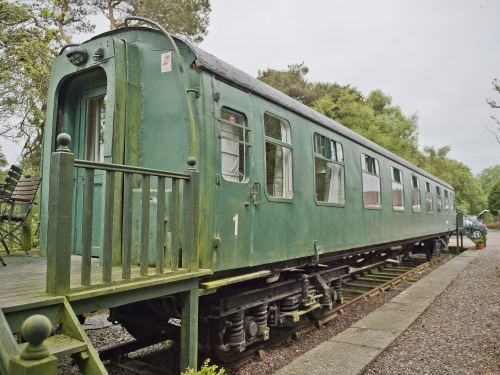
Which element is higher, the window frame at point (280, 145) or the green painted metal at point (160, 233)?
the window frame at point (280, 145)

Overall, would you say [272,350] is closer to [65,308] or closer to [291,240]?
[291,240]

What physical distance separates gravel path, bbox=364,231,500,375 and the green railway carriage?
55.2 inches

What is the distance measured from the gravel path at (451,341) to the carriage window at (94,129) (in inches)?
156

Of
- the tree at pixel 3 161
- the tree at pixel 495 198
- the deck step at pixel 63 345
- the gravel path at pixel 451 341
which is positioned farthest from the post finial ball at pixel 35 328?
the tree at pixel 495 198

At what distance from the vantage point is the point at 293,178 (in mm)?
5242

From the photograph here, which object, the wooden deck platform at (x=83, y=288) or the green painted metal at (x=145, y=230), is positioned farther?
the green painted metal at (x=145, y=230)

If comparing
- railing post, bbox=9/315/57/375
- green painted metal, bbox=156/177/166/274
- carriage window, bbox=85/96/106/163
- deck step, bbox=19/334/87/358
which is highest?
carriage window, bbox=85/96/106/163

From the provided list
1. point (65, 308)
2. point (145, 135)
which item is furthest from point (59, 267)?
point (145, 135)

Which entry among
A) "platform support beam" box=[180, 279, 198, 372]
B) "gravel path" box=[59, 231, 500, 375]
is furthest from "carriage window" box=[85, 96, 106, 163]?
"gravel path" box=[59, 231, 500, 375]

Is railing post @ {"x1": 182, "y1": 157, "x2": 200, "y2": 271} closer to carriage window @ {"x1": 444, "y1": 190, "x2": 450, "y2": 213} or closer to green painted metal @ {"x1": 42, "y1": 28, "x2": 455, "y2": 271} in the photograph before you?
green painted metal @ {"x1": 42, "y1": 28, "x2": 455, "y2": 271}

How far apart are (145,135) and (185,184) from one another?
3.36 feet

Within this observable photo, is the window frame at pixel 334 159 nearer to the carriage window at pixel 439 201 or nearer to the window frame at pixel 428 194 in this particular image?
the window frame at pixel 428 194

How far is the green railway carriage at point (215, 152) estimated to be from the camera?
12.6ft

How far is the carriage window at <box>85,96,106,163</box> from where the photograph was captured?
4.71 metres
